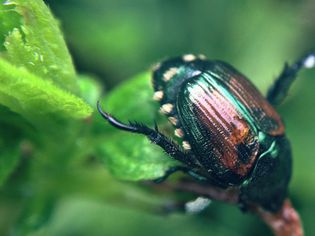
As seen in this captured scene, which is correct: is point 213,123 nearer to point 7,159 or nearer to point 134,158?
point 134,158

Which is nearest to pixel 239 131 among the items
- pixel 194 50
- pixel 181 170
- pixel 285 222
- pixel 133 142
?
pixel 181 170

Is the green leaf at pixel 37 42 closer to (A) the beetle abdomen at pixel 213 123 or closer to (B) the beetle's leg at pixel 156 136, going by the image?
(B) the beetle's leg at pixel 156 136

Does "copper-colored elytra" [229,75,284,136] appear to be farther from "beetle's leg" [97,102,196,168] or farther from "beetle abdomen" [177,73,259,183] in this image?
"beetle's leg" [97,102,196,168]

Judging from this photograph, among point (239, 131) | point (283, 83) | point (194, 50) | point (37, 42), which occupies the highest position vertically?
point (37, 42)

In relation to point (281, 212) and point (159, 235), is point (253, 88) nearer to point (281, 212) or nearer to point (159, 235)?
point (281, 212)

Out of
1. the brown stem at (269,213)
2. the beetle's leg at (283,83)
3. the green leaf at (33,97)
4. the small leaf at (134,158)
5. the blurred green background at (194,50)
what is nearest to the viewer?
the green leaf at (33,97)

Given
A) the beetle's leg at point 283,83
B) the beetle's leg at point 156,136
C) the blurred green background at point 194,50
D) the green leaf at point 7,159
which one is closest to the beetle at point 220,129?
the beetle's leg at point 156,136
